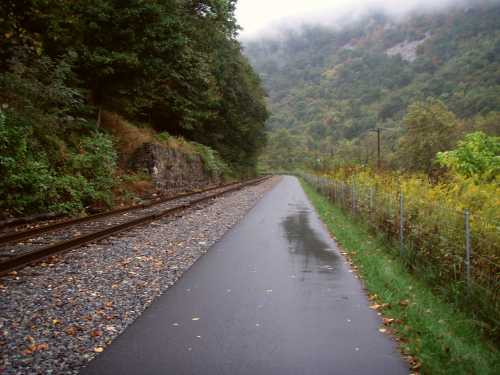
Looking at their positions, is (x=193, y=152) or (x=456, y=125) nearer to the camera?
A: (x=193, y=152)

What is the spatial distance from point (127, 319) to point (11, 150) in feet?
28.1

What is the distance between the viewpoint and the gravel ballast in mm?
4113

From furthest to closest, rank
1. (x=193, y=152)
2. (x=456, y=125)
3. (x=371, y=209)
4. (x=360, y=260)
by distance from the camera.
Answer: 1. (x=456, y=125)
2. (x=193, y=152)
3. (x=371, y=209)
4. (x=360, y=260)

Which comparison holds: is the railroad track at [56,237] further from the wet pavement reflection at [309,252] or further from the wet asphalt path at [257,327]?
the wet pavement reflection at [309,252]

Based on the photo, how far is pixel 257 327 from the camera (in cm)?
485

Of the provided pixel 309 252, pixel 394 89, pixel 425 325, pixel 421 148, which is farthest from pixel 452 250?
pixel 394 89

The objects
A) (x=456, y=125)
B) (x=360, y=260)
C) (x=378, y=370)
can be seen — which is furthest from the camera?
(x=456, y=125)

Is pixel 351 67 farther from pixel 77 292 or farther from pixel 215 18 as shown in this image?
pixel 77 292

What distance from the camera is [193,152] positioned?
31516mm

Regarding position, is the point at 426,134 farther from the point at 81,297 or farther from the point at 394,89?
the point at 394,89

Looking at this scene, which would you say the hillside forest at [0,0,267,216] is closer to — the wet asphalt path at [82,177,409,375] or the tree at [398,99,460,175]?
the wet asphalt path at [82,177,409,375]

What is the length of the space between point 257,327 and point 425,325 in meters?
2.02

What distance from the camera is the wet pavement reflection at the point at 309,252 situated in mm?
7706

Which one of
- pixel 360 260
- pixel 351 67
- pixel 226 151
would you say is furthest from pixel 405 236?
pixel 351 67
